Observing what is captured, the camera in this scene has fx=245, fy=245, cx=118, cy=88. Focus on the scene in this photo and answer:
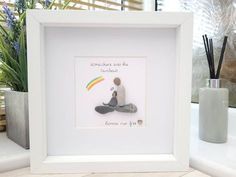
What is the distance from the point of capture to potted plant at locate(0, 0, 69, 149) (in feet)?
2.07

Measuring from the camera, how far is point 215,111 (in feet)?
2.31

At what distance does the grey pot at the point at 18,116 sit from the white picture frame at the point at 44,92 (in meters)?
0.11

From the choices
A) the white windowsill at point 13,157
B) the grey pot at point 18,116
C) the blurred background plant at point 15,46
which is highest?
the blurred background plant at point 15,46

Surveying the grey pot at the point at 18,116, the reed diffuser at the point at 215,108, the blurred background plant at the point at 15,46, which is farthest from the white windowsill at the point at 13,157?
the reed diffuser at the point at 215,108

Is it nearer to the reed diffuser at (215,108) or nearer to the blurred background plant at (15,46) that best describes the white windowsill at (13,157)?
the blurred background plant at (15,46)

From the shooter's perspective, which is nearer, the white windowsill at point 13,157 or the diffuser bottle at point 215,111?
the white windowsill at point 13,157

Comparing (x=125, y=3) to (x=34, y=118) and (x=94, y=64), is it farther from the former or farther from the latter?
(x=34, y=118)

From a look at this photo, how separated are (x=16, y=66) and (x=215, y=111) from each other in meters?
0.57

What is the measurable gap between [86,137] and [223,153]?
0.35 metres

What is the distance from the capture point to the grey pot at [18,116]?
0.62 meters

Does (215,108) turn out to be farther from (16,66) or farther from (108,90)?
(16,66)

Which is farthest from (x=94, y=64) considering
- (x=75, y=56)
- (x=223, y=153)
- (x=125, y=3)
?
(x=125, y=3)

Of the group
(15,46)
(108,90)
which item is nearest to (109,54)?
(108,90)

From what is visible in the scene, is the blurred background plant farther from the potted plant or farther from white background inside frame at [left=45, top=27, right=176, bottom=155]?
white background inside frame at [left=45, top=27, right=176, bottom=155]
